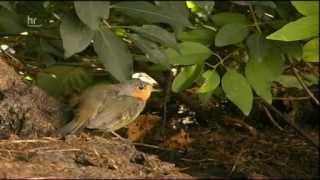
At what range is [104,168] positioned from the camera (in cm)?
183

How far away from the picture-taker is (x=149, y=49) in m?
1.80

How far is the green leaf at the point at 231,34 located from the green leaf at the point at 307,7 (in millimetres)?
270

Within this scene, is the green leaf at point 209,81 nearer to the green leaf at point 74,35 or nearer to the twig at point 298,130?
the green leaf at point 74,35

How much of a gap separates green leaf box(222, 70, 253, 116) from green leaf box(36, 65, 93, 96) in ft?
1.78

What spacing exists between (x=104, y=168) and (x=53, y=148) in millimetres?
190

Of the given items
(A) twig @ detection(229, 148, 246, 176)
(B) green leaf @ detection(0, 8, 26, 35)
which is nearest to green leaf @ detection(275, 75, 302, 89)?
(A) twig @ detection(229, 148, 246, 176)

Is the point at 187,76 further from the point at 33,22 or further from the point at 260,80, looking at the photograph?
the point at 33,22

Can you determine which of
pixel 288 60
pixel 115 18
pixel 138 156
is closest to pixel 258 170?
pixel 288 60

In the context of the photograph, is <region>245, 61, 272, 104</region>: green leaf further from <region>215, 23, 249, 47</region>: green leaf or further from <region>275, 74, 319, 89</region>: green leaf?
<region>275, 74, 319, 89</region>: green leaf

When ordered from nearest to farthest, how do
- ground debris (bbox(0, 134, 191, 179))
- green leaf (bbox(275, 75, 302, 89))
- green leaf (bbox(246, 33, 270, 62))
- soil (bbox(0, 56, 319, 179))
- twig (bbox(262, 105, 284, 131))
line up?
ground debris (bbox(0, 134, 191, 179)), soil (bbox(0, 56, 319, 179)), green leaf (bbox(246, 33, 270, 62)), green leaf (bbox(275, 75, 302, 89)), twig (bbox(262, 105, 284, 131))

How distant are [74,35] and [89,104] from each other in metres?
0.57

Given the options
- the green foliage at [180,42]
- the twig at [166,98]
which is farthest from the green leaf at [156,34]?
the twig at [166,98]

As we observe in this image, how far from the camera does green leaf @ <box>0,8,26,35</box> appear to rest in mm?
1988

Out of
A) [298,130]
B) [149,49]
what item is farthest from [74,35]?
[298,130]
